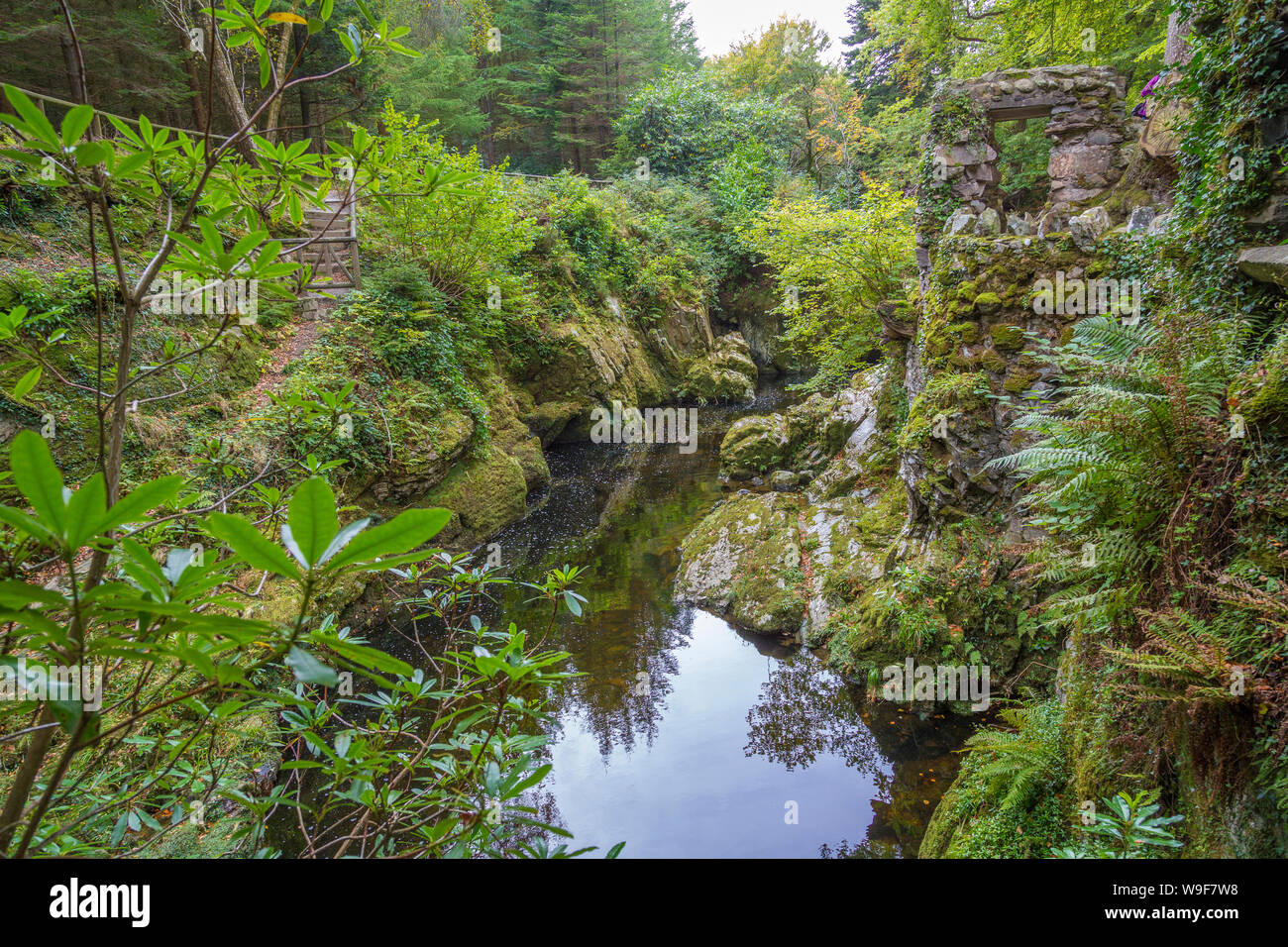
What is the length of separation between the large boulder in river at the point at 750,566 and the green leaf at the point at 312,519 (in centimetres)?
667

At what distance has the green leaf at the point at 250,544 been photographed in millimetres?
689

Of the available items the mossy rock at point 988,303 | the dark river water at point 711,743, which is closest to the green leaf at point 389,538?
the dark river water at point 711,743

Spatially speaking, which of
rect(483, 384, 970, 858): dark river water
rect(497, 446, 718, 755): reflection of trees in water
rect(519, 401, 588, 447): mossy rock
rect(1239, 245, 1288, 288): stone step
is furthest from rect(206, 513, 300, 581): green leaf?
rect(519, 401, 588, 447): mossy rock

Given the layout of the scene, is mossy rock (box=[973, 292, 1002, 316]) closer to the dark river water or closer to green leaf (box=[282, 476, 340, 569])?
the dark river water

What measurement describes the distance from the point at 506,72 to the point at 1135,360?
82.7 ft

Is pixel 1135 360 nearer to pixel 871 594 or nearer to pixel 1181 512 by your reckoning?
pixel 1181 512

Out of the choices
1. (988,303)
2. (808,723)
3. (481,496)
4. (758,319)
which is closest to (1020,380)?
(988,303)

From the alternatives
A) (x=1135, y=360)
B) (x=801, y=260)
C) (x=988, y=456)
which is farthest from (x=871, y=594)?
(x=801, y=260)

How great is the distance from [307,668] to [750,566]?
23.8 feet

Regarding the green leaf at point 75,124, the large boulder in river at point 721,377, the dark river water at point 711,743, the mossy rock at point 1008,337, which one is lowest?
the dark river water at point 711,743

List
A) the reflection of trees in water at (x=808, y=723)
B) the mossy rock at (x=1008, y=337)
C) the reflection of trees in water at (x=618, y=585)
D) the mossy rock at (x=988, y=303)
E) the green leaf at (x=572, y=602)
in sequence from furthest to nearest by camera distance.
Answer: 1. the reflection of trees in water at (x=618, y=585)
2. the mossy rock at (x=988, y=303)
3. the mossy rock at (x=1008, y=337)
4. the reflection of trees in water at (x=808, y=723)
5. the green leaf at (x=572, y=602)

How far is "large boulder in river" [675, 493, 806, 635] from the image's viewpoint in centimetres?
696

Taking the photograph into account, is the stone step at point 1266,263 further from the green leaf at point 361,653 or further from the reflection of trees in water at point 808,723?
the green leaf at point 361,653
